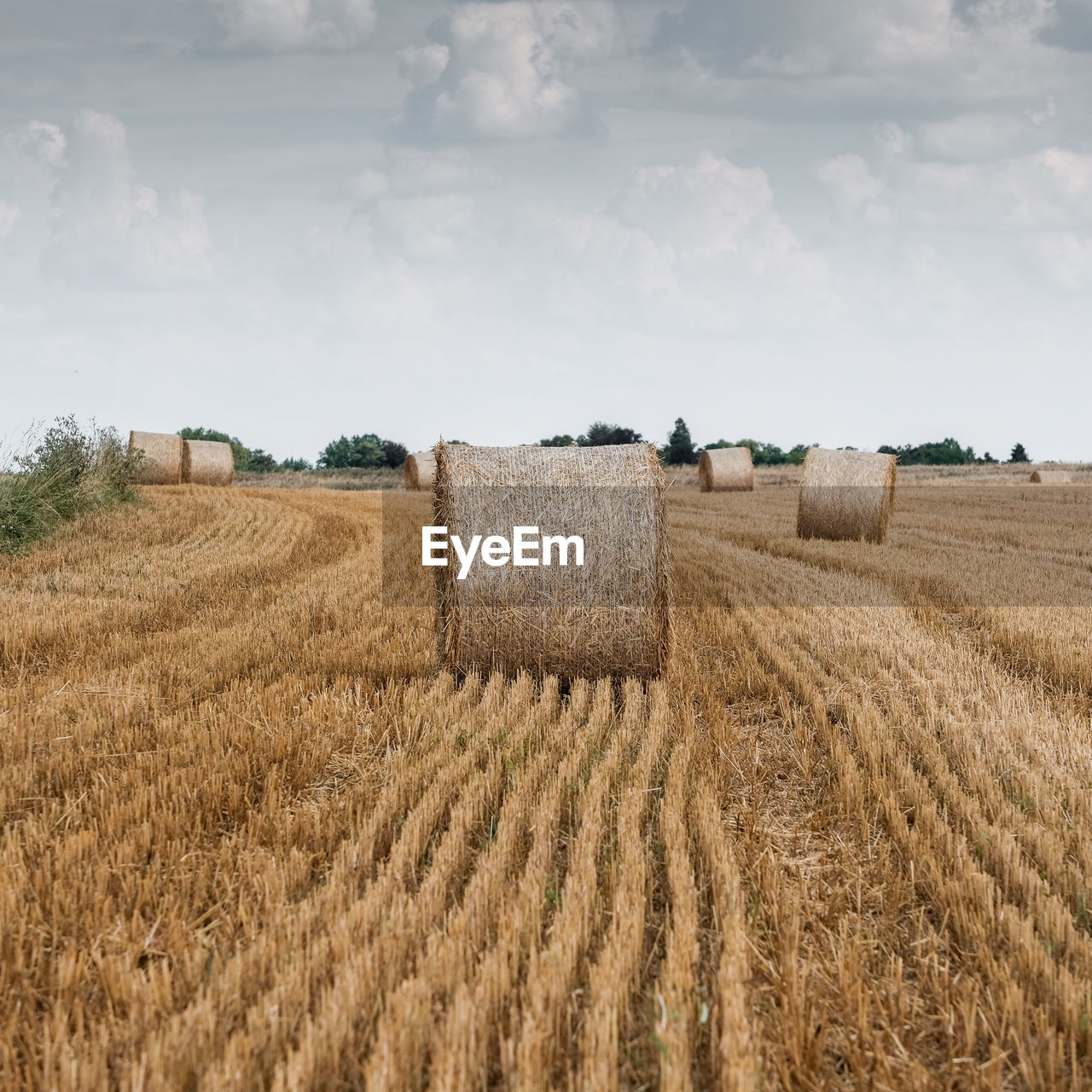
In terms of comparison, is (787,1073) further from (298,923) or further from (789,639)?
(789,639)

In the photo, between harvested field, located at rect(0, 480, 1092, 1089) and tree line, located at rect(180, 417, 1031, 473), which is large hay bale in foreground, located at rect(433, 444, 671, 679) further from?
tree line, located at rect(180, 417, 1031, 473)

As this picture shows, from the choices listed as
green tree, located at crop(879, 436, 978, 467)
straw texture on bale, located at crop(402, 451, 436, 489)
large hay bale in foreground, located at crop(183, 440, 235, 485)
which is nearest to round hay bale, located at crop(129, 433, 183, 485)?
large hay bale in foreground, located at crop(183, 440, 235, 485)

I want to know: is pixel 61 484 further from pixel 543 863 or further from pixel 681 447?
pixel 681 447

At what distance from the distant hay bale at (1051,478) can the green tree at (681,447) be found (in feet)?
81.9

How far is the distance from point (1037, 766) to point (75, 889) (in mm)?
4476

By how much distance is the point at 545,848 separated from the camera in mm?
3486

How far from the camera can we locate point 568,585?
638 cm

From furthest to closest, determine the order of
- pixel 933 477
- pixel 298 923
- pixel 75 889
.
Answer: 1. pixel 933 477
2. pixel 75 889
3. pixel 298 923

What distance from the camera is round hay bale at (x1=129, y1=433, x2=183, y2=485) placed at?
2316 cm

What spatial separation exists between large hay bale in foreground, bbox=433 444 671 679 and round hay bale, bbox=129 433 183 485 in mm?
19216

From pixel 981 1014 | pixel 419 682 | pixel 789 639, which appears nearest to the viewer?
pixel 981 1014

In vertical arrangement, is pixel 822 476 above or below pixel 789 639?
above

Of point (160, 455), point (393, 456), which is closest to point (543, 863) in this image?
point (160, 455)

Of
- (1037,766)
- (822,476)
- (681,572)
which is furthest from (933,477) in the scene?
(1037,766)
